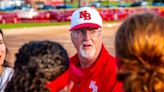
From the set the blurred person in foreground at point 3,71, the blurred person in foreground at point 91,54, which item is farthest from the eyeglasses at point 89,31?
the blurred person in foreground at point 3,71

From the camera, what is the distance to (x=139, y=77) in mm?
2107

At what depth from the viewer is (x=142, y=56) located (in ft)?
6.86

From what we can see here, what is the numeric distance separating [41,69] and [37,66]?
2 centimetres

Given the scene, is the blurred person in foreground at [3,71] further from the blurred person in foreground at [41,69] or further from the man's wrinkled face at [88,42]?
the blurred person in foreground at [41,69]

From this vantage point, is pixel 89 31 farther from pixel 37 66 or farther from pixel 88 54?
pixel 37 66

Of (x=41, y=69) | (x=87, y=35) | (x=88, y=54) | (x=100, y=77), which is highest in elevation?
(x=41, y=69)

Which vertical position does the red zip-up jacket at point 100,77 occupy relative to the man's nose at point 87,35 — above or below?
below

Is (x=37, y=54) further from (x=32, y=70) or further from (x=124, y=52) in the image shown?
(x=124, y=52)

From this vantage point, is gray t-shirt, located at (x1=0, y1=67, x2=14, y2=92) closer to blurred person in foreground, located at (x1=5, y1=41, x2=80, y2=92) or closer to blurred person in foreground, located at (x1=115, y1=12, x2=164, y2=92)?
blurred person in foreground, located at (x1=5, y1=41, x2=80, y2=92)

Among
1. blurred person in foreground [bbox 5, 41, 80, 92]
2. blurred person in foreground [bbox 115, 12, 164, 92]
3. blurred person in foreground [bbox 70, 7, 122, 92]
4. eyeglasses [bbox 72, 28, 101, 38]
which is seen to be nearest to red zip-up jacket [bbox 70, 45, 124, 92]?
blurred person in foreground [bbox 70, 7, 122, 92]

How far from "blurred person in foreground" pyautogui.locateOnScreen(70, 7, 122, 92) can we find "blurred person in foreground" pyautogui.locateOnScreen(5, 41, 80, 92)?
0.89 m

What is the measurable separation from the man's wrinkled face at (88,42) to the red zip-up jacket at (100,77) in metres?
0.07

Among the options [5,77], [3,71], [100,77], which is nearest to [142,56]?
[100,77]

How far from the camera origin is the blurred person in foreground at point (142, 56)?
2.08 metres
